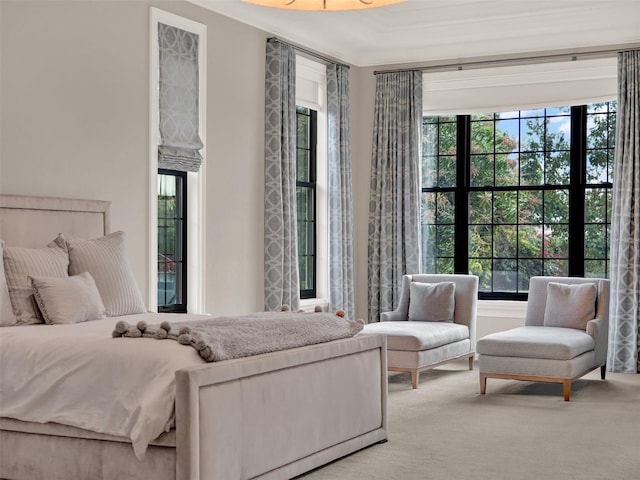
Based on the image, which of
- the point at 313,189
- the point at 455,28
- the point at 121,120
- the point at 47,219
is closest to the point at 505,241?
the point at 313,189

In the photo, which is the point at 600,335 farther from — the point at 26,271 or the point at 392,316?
the point at 26,271

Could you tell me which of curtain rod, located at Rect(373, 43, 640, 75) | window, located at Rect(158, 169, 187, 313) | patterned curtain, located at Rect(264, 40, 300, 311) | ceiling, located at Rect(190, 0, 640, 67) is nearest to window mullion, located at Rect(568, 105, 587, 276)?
curtain rod, located at Rect(373, 43, 640, 75)

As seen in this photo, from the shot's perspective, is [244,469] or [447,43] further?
[447,43]

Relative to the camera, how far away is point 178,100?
6449 mm

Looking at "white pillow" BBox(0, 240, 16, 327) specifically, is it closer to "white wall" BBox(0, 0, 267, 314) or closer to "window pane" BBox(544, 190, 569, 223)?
"white wall" BBox(0, 0, 267, 314)

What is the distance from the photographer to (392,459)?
454 centimetres

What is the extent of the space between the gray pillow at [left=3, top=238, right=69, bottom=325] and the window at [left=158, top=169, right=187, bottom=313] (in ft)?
5.42

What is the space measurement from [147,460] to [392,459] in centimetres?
149

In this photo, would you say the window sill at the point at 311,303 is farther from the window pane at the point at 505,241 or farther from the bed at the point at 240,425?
the bed at the point at 240,425

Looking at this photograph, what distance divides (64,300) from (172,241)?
2.14 m

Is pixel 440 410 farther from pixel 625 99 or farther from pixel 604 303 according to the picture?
pixel 625 99

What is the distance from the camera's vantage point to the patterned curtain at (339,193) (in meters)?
8.42

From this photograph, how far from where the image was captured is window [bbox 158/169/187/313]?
657 cm

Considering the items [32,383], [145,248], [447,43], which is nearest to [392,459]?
[32,383]
